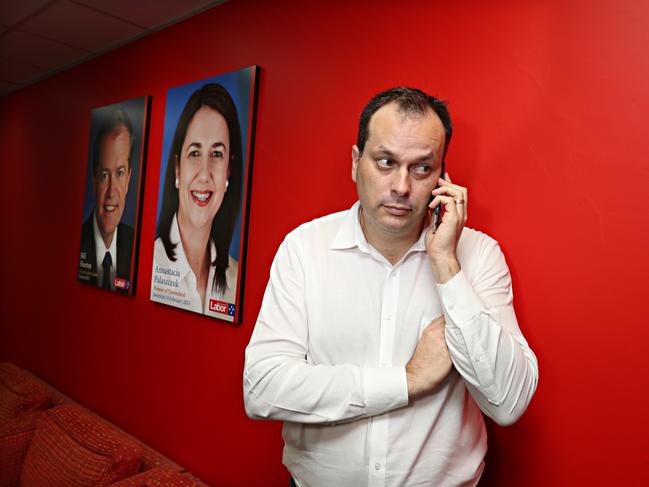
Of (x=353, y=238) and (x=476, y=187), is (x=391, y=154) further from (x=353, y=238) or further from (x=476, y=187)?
(x=476, y=187)

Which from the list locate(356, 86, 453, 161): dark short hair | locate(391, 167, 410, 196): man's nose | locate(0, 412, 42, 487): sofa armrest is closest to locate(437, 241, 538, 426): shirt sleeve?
locate(391, 167, 410, 196): man's nose

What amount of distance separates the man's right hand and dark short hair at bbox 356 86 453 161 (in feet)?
1.60

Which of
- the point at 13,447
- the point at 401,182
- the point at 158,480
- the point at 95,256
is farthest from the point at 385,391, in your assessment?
the point at 95,256

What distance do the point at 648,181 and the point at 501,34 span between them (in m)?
0.62

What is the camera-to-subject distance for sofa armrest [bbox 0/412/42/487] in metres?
2.20

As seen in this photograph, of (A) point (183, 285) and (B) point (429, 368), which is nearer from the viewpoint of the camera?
(B) point (429, 368)

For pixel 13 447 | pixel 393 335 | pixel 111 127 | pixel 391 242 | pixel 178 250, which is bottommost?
pixel 13 447

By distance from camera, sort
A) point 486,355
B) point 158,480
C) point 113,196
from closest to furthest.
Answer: point 486,355 → point 158,480 → point 113,196

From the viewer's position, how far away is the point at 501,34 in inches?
57.1

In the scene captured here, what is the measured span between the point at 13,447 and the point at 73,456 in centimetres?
49

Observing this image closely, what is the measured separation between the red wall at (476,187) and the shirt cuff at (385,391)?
52 cm

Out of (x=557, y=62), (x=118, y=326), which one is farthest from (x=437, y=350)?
(x=118, y=326)

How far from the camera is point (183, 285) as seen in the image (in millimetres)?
2451

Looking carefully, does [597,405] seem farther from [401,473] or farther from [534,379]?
[401,473]
